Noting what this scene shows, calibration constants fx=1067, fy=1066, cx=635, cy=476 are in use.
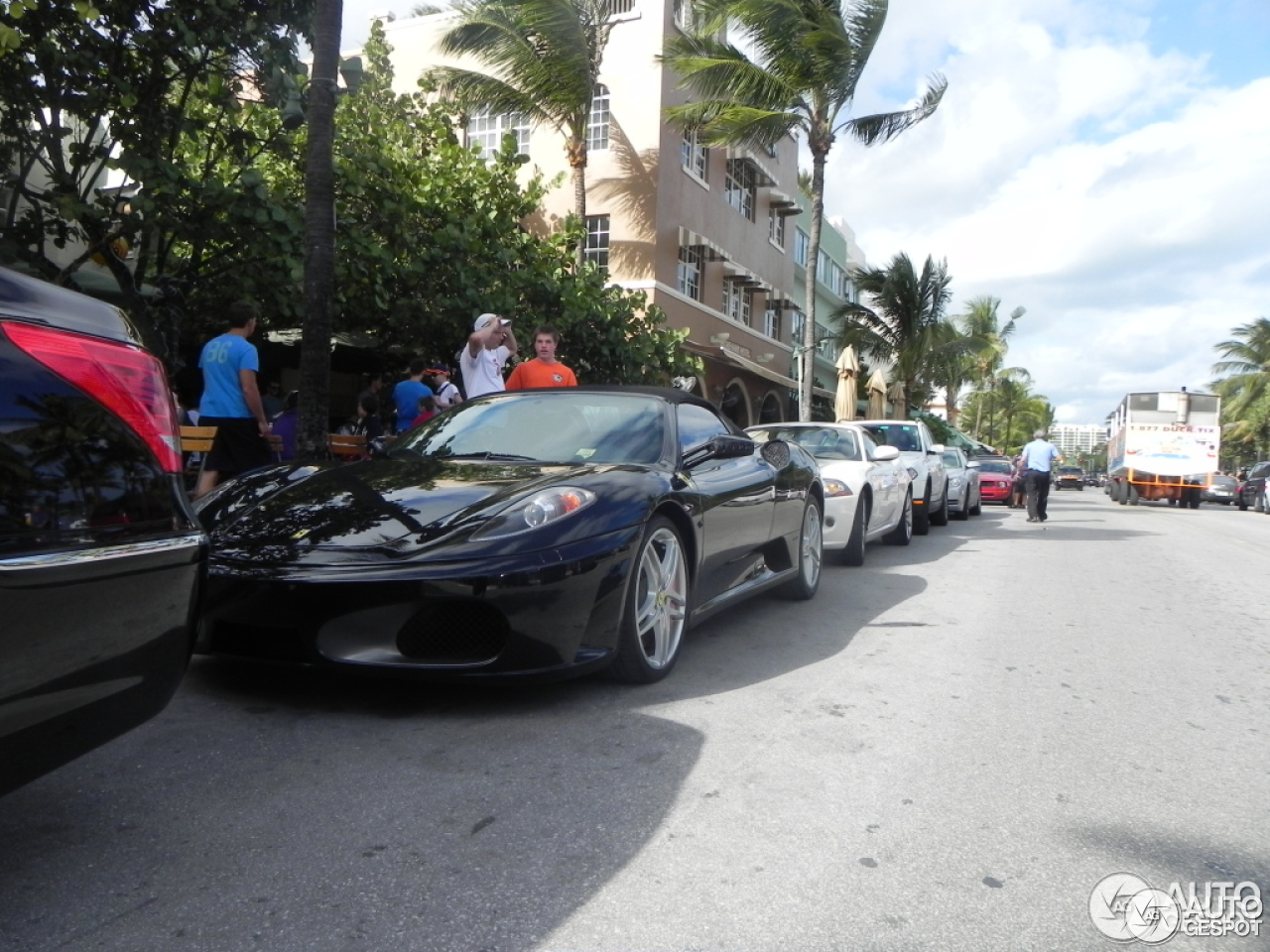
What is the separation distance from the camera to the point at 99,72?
8.33 m

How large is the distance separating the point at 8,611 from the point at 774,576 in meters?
4.66

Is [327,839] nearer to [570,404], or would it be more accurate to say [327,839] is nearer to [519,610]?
[519,610]

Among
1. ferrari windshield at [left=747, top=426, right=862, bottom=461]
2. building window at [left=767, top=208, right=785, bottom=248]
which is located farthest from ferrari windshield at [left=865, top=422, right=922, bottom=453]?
building window at [left=767, top=208, right=785, bottom=248]

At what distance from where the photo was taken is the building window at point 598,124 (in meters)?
23.1

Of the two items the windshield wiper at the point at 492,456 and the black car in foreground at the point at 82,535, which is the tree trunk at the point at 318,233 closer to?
the windshield wiper at the point at 492,456

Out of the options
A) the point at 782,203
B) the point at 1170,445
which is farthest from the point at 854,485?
the point at 1170,445

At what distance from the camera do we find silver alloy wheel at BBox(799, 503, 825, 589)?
6.75 m

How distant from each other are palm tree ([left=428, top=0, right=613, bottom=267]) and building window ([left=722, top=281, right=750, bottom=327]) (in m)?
8.74

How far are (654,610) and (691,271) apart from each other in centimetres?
2144

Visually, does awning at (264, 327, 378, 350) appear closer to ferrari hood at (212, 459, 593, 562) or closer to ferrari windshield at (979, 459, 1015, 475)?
ferrari hood at (212, 459, 593, 562)

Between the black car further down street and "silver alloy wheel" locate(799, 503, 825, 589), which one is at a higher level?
"silver alloy wheel" locate(799, 503, 825, 589)

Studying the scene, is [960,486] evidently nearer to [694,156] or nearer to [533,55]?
[533,55]

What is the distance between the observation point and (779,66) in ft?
62.4

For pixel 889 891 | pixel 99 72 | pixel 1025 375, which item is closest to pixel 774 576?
pixel 889 891
